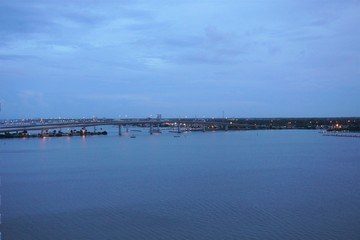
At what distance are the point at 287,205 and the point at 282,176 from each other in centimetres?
446

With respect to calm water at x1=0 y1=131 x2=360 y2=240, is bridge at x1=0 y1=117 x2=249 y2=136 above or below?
above

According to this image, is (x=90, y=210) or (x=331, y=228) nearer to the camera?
(x=331, y=228)

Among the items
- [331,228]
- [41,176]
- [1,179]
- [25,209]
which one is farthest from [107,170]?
[331,228]

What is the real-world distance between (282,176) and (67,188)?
6.12 m

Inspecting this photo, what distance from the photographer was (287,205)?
8914 mm

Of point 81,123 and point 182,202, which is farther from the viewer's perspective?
point 81,123

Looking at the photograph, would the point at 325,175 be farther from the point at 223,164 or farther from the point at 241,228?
the point at 241,228

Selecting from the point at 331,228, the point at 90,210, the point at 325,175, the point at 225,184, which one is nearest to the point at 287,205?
the point at 331,228

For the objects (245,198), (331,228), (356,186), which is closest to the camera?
(331,228)

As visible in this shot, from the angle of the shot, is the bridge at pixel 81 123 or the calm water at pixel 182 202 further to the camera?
the bridge at pixel 81 123

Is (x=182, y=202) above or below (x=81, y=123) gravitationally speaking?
below

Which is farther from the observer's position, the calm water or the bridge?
the bridge

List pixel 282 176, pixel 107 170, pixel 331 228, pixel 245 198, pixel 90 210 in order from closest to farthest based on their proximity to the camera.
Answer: pixel 331 228 → pixel 90 210 → pixel 245 198 → pixel 282 176 → pixel 107 170

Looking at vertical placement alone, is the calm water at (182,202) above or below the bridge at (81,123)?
→ below
